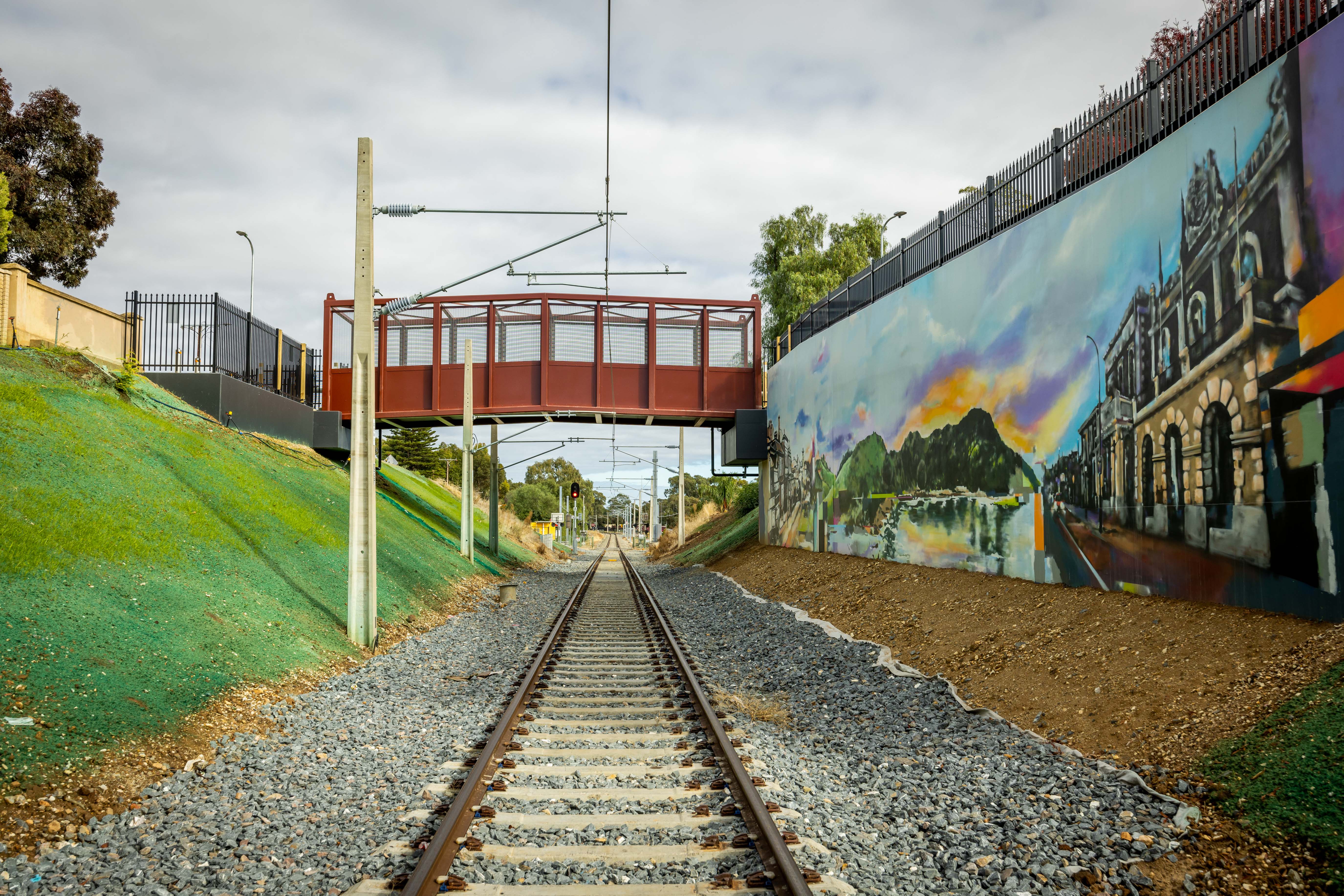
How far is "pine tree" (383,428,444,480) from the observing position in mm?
83125

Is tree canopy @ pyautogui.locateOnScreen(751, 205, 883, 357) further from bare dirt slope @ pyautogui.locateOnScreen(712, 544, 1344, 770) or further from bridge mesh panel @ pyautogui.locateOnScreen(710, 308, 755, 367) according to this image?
bare dirt slope @ pyautogui.locateOnScreen(712, 544, 1344, 770)

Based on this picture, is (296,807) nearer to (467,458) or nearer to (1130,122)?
(1130,122)

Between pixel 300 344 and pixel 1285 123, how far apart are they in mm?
27966

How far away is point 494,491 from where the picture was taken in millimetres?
30875

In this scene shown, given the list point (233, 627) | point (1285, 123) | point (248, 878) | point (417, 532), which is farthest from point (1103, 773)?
point (417, 532)

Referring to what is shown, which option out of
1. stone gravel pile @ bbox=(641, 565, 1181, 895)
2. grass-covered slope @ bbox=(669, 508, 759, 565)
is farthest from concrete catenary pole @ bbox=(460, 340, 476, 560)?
stone gravel pile @ bbox=(641, 565, 1181, 895)

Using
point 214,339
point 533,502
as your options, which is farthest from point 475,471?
point 214,339

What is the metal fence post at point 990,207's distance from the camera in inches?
579

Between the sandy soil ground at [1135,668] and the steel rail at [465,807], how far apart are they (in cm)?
395

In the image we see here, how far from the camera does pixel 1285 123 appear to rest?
26.7 feet

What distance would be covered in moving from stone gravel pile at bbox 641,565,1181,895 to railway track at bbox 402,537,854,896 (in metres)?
A: 0.37

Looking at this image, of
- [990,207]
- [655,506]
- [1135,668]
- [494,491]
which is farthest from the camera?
[655,506]

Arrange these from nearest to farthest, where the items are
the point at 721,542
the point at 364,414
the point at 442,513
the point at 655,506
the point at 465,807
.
Answer: the point at 465,807 → the point at 364,414 → the point at 442,513 → the point at 721,542 → the point at 655,506

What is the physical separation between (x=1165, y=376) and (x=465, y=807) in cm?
867
